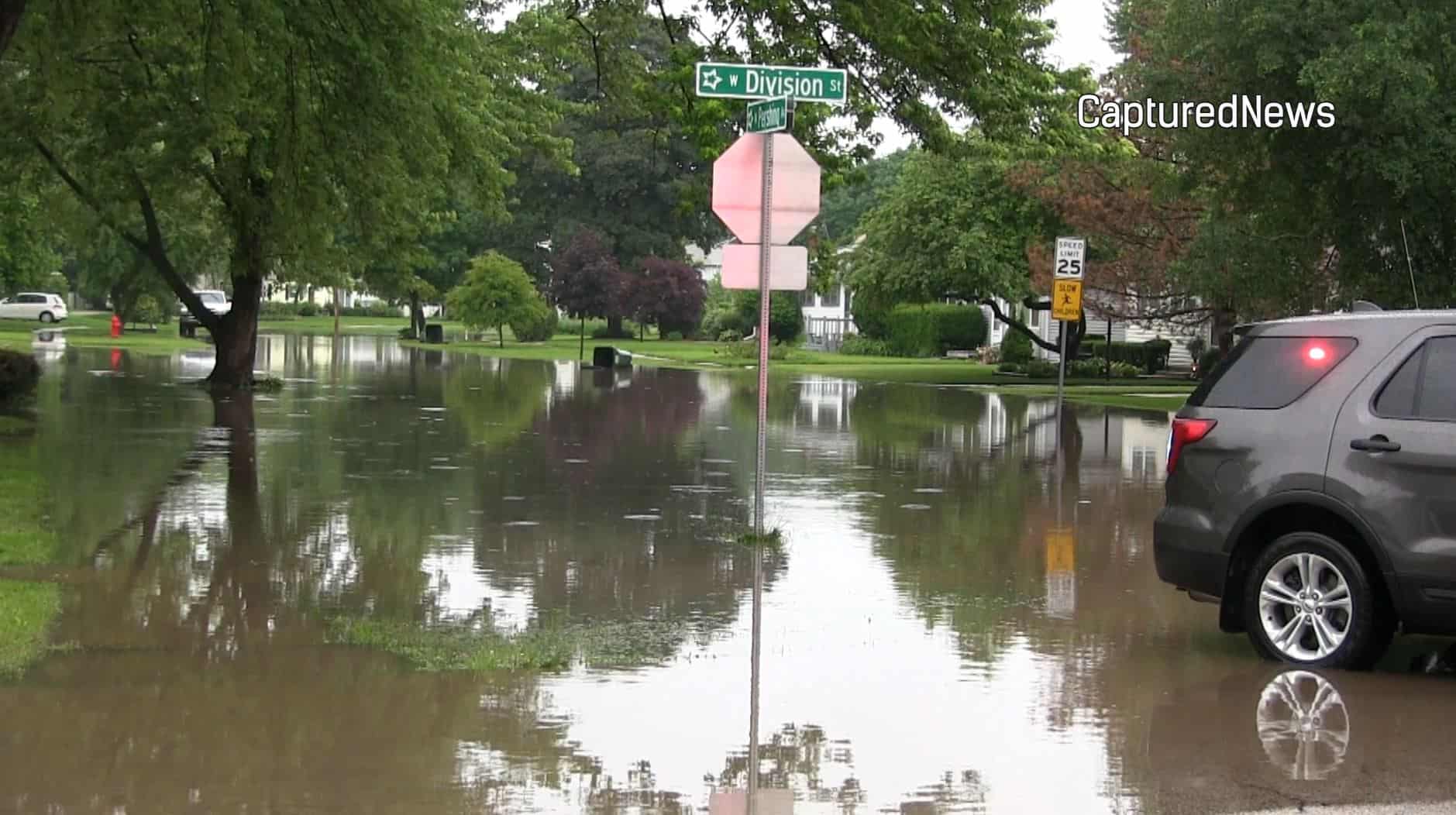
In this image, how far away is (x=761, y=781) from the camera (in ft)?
23.3

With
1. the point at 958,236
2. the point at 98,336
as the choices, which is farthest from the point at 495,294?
the point at 958,236

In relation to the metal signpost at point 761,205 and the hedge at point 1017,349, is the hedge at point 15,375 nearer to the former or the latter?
the metal signpost at point 761,205

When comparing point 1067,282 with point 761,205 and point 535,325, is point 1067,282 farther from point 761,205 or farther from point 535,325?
point 535,325

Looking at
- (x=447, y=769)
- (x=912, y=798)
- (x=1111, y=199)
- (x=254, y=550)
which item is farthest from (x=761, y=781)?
(x=1111, y=199)

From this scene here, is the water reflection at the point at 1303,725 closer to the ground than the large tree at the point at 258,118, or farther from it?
closer to the ground

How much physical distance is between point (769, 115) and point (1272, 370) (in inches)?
147

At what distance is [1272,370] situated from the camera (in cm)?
945

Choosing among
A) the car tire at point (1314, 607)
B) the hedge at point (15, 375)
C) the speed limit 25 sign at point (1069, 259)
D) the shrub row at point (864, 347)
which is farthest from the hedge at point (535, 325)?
the car tire at point (1314, 607)

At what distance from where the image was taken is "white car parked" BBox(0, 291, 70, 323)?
82500mm

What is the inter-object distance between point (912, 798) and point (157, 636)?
16.1ft

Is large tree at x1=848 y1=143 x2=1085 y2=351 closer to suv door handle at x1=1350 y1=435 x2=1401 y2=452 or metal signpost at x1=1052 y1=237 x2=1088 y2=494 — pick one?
metal signpost at x1=1052 y1=237 x2=1088 y2=494

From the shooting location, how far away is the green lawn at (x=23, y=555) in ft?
30.7

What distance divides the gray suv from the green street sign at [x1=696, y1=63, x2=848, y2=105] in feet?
10.6

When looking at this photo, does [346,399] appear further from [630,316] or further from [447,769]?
[630,316]
